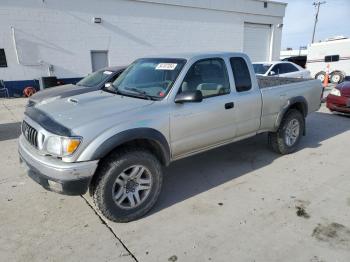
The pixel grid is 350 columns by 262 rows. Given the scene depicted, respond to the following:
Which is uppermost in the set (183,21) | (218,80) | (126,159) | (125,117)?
(183,21)

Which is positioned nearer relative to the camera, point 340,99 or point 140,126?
point 140,126

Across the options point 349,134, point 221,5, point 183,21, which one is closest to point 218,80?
point 349,134

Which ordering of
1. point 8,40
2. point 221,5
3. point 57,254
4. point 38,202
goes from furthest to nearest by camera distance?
point 221,5
point 8,40
point 38,202
point 57,254

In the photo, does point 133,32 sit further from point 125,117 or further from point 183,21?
point 125,117

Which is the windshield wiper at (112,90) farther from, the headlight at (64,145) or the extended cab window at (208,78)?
the headlight at (64,145)

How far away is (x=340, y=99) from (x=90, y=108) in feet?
24.7

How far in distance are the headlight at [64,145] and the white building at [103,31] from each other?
459 inches

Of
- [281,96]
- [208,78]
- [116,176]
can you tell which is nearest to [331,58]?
[281,96]

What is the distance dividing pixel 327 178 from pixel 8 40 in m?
13.1

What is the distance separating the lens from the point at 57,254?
2.75m

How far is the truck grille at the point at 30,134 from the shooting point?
3085 millimetres

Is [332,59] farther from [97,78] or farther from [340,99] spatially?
[97,78]

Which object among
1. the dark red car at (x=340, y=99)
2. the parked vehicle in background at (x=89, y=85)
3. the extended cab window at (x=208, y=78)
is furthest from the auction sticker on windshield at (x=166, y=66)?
the dark red car at (x=340, y=99)

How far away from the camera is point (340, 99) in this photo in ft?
26.7
